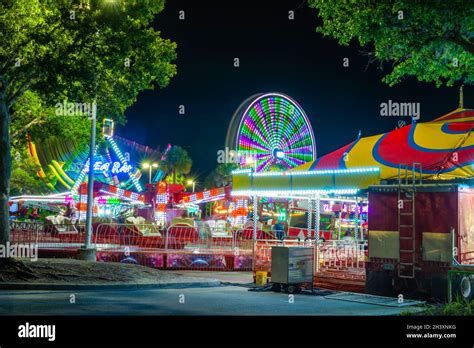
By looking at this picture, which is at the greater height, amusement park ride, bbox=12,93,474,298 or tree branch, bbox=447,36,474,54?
tree branch, bbox=447,36,474,54

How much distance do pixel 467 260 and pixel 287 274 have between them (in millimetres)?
4229

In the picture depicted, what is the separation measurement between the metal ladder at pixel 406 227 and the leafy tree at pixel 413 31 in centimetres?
239

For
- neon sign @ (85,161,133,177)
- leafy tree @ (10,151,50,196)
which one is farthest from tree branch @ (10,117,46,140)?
leafy tree @ (10,151,50,196)

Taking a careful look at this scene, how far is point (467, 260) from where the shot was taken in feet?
46.1

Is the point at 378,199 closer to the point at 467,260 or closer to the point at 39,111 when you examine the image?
the point at 467,260

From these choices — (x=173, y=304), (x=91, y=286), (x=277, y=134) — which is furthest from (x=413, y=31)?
(x=277, y=134)

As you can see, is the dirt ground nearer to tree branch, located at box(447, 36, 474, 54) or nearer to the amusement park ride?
the amusement park ride

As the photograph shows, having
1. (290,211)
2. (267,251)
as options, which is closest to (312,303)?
(267,251)

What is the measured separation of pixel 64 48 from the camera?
15945mm

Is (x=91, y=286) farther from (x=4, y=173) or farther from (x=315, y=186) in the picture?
(x=315, y=186)

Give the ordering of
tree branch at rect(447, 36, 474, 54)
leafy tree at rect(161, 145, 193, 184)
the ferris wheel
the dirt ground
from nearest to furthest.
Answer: tree branch at rect(447, 36, 474, 54) < the dirt ground < the ferris wheel < leafy tree at rect(161, 145, 193, 184)

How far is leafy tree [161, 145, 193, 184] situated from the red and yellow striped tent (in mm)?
68724

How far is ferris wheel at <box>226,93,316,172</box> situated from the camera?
145 ft

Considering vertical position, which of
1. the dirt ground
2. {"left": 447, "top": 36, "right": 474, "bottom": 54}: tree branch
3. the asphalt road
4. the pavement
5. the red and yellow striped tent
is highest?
{"left": 447, "top": 36, "right": 474, "bottom": 54}: tree branch
